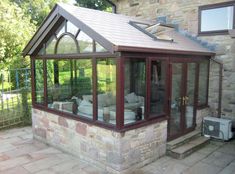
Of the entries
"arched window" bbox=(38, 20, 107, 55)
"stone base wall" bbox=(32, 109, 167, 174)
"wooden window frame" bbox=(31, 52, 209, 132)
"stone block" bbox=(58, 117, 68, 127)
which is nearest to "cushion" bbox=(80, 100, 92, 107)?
"wooden window frame" bbox=(31, 52, 209, 132)

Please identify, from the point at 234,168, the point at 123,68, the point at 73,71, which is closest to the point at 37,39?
the point at 73,71

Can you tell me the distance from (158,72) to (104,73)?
128 cm

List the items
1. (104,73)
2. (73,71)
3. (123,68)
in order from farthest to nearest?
1. (73,71)
2. (104,73)
3. (123,68)

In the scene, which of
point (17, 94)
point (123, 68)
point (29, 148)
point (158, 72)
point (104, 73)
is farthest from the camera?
point (17, 94)

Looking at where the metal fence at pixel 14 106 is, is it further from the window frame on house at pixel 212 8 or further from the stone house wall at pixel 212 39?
the window frame on house at pixel 212 8

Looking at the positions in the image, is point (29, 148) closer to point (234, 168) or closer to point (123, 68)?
point (123, 68)

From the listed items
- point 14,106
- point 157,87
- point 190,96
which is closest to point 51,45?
point 157,87

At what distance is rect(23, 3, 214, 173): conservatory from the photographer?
4.68m

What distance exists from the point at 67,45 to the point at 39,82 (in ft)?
5.56

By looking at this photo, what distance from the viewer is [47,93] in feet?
21.0

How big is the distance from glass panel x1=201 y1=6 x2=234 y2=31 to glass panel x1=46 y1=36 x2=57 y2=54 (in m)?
4.55

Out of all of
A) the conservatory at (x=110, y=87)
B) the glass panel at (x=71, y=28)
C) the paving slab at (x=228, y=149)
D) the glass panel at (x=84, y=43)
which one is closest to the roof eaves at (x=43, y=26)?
the conservatory at (x=110, y=87)

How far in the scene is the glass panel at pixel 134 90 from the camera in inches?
190

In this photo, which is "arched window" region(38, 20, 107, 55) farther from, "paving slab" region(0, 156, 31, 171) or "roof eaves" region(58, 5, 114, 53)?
"paving slab" region(0, 156, 31, 171)
